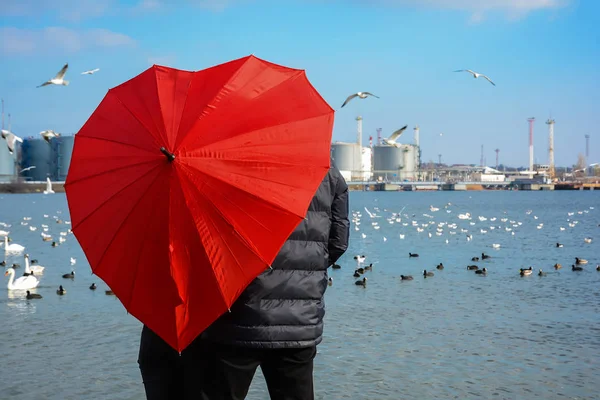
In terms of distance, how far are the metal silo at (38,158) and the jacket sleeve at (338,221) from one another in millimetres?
128457

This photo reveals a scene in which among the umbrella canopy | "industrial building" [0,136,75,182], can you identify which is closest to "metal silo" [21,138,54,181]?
"industrial building" [0,136,75,182]

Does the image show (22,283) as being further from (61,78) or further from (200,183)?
(200,183)

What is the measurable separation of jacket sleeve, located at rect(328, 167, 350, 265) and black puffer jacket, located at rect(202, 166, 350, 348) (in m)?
0.07

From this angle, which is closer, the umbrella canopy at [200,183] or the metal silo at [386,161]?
the umbrella canopy at [200,183]

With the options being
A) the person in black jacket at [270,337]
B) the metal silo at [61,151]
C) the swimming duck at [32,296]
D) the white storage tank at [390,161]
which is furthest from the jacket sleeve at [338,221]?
the white storage tank at [390,161]

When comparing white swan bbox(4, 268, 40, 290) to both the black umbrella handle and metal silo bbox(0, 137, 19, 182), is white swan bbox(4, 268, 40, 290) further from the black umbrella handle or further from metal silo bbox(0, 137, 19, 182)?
metal silo bbox(0, 137, 19, 182)

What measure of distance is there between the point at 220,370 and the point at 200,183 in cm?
88

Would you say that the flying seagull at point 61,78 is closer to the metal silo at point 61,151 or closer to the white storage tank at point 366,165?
the metal silo at point 61,151

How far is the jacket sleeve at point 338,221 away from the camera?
4164mm

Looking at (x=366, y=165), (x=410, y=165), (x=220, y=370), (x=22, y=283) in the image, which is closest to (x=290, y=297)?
(x=220, y=370)

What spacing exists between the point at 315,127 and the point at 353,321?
8.41 metres

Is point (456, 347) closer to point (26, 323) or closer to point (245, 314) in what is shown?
point (26, 323)

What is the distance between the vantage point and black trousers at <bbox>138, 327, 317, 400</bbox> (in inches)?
155

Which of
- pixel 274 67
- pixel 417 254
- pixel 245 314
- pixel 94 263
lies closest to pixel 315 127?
pixel 274 67
